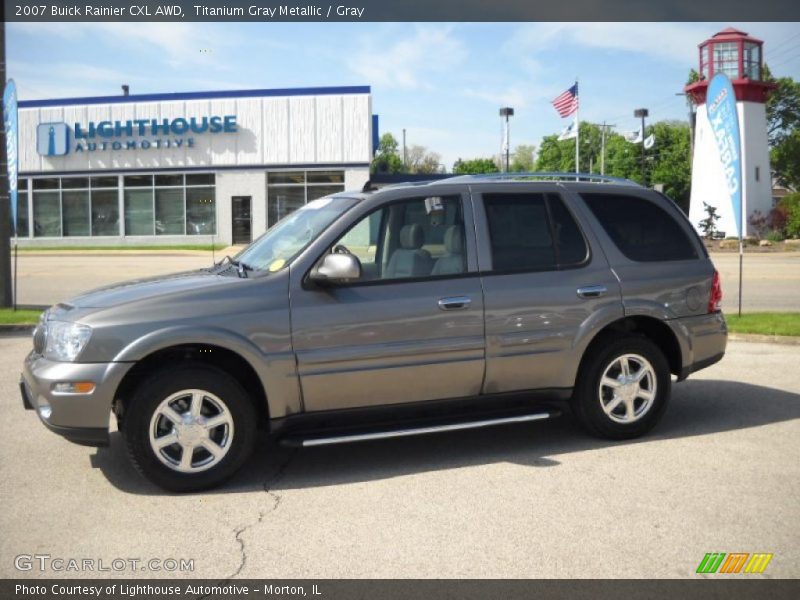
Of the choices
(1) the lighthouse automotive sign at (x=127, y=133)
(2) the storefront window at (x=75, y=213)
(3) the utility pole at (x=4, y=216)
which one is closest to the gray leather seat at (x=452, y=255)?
(3) the utility pole at (x=4, y=216)

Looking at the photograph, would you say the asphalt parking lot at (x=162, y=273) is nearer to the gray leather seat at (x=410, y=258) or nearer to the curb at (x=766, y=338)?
the curb at (x=766, y=338)

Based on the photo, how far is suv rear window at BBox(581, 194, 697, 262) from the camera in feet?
19.7

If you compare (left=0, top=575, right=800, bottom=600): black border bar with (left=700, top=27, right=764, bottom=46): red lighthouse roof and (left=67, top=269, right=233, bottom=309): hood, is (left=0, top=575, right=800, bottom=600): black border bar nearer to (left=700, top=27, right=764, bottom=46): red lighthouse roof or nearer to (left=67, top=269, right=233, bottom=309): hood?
(left=67, top=269, right=233, bottom=309): hood

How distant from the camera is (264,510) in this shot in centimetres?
461

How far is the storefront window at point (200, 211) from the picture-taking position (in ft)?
131

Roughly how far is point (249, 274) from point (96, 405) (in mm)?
1244

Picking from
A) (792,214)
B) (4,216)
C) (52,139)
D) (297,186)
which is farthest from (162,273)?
(792,214)

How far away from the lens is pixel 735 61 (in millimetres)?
42312

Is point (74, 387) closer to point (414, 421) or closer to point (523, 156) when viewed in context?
point (414, 421)

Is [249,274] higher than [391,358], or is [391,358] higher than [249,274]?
[249,274]

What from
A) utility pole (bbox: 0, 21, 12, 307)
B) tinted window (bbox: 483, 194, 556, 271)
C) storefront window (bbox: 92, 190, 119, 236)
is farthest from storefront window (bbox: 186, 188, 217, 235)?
tinted window (bbox: 483, 194, 556, 271)

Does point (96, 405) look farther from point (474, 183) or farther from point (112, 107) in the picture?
point (112, 107)

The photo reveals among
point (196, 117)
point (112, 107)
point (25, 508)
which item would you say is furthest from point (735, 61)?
point (25, 508)

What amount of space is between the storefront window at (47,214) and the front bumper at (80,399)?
40.5 m
